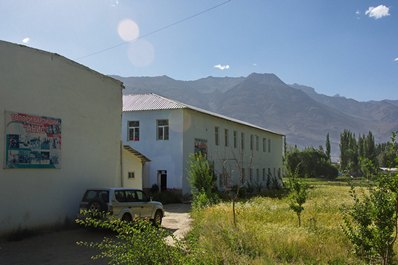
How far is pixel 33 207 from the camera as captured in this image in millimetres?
14797

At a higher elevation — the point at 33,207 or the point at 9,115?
the point at 9,115

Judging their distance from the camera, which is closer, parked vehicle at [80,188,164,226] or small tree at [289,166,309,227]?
parked vehicle at [80,188,164,226]

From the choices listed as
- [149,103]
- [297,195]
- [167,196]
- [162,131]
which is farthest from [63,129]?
[149,103]

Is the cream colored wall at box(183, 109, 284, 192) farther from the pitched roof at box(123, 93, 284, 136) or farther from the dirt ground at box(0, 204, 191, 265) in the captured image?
the dirt ground at box(0, 204, 191, 265)

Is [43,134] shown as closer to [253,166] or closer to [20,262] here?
[20,262]

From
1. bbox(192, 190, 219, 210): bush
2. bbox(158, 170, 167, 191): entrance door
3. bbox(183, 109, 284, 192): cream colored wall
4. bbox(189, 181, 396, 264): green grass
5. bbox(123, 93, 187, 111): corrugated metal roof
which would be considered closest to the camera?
bbox(189, 181, 396, 264): green grass

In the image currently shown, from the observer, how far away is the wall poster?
551 inches

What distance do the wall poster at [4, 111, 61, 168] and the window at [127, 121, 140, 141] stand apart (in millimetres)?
19065

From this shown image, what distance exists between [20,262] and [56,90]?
7.39m

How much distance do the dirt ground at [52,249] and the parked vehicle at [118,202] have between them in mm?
1004

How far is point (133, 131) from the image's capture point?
3547 cm

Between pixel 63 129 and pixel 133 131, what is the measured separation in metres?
19.1

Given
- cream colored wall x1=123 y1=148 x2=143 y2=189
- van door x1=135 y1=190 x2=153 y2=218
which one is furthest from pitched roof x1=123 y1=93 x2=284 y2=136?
van door x1=135 y1=190 x2=153 y2=218

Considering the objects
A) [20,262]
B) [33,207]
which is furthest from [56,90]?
[20,262]
